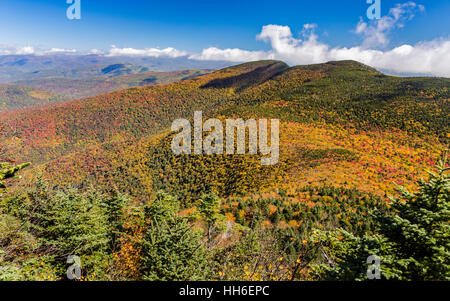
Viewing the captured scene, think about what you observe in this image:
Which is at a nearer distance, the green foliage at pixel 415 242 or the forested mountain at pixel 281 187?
the green foliage at pixel 415 242

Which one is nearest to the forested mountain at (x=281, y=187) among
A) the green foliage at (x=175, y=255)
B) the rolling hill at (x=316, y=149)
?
the green foliage at (x=175, y=255)

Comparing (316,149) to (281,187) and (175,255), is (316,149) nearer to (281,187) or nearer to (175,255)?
(281,187)

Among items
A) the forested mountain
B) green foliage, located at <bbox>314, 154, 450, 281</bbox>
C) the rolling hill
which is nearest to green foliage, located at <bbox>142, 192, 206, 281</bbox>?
the forested mountain

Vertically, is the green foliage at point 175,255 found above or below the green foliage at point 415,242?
below

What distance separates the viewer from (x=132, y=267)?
48.6 ft

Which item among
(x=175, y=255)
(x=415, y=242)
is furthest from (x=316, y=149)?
(x=175, y=255)

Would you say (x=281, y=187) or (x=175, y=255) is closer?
(x=175, y=255)

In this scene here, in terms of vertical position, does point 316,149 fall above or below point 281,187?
above

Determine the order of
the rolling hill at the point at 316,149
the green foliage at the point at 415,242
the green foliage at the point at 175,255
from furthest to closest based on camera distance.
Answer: the rolling hill at the point at 316,149 < the green foliage at the point at 175,255 < the green foliage at the point at 415,242

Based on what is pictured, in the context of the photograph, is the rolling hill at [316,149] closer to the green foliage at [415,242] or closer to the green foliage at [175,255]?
the green foliage at [175,255]

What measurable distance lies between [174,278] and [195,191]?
64.7 metres

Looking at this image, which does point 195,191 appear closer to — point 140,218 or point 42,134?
point 140,218

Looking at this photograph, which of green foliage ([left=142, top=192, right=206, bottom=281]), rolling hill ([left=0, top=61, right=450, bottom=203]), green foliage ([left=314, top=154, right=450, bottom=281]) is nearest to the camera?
green foliage ([left=314, top=154, right=450, bottom=281])

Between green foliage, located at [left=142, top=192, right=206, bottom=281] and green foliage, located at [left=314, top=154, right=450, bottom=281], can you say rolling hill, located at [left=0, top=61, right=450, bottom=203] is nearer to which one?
green foliage, located at [left=142, top=192, right=206, bottom=281]
